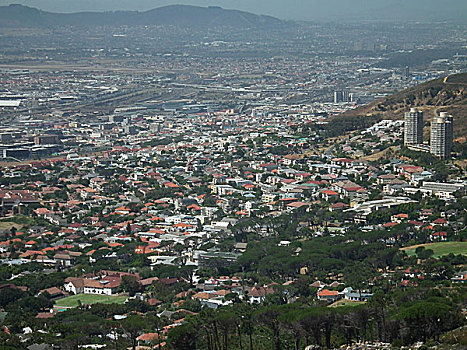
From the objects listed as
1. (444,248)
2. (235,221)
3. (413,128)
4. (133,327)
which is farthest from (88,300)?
Answer: (413,128)

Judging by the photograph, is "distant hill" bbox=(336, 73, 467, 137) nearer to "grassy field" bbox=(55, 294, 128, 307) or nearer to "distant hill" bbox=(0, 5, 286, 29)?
"grassy field" bbox=(55, 294, 128, 307)

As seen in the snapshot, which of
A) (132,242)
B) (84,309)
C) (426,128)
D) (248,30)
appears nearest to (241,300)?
(84,309)

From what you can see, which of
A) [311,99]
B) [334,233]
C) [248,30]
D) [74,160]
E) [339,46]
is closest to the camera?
[334,233]

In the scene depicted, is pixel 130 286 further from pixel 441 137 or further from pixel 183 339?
pixel 441 137

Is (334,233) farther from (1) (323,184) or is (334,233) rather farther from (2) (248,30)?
(2) (248,30)

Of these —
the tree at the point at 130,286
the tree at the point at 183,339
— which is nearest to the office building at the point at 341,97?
the tree at the point at 130,286

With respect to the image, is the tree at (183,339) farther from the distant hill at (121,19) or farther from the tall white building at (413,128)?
the distant hill at (121,19)

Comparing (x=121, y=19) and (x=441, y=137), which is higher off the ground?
(x=441, y=137)
